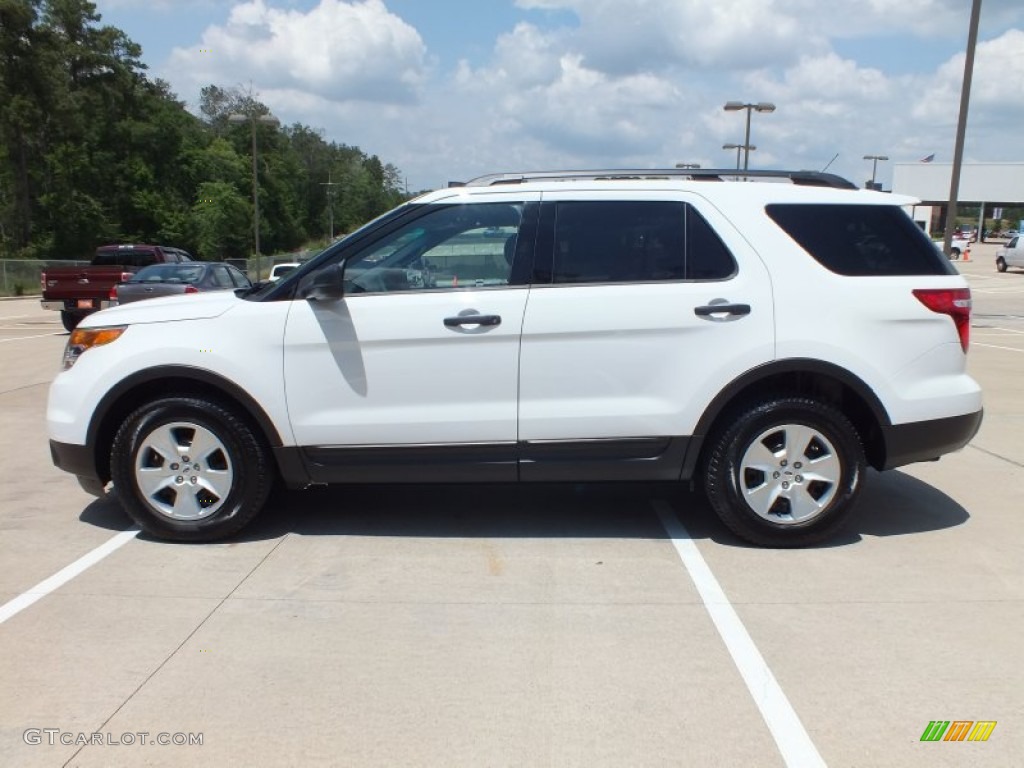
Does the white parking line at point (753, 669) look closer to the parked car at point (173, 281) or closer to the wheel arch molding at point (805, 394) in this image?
the wheel arch molding at point (805, 394)

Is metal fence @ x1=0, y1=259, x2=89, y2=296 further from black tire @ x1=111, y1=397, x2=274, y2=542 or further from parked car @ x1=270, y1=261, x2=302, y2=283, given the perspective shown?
black tire @ x1=111, y1=397, x2=274, y2=542

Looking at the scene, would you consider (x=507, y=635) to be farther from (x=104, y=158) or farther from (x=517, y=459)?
(x=104, y=158)

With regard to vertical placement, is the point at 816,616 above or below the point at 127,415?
below

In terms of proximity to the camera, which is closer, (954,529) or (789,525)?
(789,525)

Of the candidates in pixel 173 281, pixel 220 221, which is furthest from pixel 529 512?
pixel 220 221

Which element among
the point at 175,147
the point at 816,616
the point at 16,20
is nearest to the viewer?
the point at 816,616

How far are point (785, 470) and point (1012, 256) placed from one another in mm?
41620

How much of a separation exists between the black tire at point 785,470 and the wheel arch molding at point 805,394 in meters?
0.09

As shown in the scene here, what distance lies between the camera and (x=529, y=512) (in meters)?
5.57

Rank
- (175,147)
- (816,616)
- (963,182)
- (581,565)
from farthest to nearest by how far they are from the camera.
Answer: (963,182) → (175,147) → (581,565) → (816,616)

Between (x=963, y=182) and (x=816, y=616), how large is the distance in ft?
304

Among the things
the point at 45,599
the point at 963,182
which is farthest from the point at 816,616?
the point at 963,182

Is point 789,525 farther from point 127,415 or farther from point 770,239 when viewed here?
point 127,415

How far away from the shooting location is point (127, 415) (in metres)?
5.03
